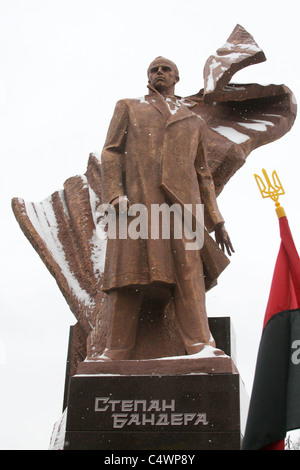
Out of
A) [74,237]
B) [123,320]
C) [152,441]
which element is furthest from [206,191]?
[152,441]

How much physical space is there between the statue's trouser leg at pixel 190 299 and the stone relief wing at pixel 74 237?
1193mm

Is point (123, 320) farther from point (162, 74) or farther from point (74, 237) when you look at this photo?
point (162, 74)

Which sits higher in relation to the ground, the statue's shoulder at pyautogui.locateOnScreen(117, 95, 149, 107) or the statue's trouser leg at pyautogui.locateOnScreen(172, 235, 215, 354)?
the statue's shoulder at pyautogui.locateOnScreen(117, 95, 149, 107)

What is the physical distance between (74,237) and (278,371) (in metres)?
3.81

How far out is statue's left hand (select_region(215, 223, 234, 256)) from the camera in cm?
595

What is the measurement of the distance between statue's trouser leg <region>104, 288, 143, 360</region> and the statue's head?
1946 millimetres

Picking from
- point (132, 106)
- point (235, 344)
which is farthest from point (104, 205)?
point (235, 344)

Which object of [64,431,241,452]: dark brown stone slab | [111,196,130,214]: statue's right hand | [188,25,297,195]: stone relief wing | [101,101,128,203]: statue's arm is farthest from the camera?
[188,25,297,195]: stone relief wing

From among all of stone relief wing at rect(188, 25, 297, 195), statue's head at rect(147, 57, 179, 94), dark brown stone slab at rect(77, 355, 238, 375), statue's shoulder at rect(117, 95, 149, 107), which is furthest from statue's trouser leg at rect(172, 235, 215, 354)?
stone relief wing at rect(188, 25, 297, 195)

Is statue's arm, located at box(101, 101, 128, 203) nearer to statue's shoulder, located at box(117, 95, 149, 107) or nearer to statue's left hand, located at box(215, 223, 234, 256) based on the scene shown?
statue's shoulder, located at box(117, 95, 149, 107)

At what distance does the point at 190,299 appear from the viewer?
5.32 meters

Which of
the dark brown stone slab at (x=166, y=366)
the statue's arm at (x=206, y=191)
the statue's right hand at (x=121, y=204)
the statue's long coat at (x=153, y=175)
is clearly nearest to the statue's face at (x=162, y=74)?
the statue's long coat at (x=153, y=175)
